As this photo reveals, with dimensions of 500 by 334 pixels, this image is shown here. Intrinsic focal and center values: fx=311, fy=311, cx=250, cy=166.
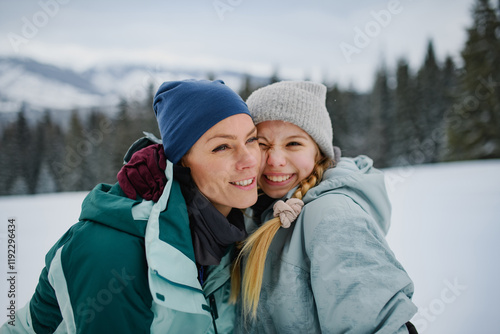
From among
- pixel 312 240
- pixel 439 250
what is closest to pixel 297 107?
pixel 312 240

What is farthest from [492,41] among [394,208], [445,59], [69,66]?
[69,66]

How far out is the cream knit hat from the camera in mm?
2164

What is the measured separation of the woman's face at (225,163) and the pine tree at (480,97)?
24.9 meters

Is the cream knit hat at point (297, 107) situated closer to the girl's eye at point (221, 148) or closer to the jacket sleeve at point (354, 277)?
the girl's eye at point (221, 148)

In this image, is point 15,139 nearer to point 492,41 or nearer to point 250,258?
point 250,258

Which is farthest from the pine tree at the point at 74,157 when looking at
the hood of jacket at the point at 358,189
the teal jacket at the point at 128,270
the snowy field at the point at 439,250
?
the hood of jacket at the point at 358,189

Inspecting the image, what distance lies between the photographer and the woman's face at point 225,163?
74.2 inches

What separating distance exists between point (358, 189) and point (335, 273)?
63 centimetres

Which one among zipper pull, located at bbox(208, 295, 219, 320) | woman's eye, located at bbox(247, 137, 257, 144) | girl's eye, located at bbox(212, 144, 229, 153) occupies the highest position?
girl's eye, located at bbox(212, 144, 229, 153)

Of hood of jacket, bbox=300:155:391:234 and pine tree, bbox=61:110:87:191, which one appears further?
pine tree, bbox=61:110:87:191

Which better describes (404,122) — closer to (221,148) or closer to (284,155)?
(284,155)

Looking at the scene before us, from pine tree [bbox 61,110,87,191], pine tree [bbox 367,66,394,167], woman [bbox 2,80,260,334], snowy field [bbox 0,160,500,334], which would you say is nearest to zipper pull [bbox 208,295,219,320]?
woman [bbox 2,80,260,334]

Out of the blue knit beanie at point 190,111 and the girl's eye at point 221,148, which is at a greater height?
the blue knit beanie at point 190,111

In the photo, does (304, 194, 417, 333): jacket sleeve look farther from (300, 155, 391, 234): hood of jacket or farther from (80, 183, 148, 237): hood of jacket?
(80, 183, 148, 237): hood of jacket
